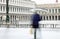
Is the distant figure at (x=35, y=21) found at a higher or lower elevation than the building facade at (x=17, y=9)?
higher

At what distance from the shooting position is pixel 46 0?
93938mm

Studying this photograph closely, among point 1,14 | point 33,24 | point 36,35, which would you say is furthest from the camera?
point 1,14

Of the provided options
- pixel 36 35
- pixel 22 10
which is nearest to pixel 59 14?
pixel 22 10

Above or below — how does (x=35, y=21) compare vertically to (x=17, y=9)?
above

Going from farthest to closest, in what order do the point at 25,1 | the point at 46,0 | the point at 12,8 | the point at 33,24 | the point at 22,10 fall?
the point at 46,0
the point at 25,1
the point at 22,10
the point at 12,8
the point at 33,24

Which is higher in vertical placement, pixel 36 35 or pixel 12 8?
pixel 36 35

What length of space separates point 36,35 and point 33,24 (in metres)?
0.78

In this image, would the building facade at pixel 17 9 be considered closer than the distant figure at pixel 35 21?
No

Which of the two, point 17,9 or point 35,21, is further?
point 17,9

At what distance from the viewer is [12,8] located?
7125 cm

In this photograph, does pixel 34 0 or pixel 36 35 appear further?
pixel 34 0

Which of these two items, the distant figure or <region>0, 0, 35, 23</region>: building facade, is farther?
<region>0, 0, 35, 23</region>: building facade

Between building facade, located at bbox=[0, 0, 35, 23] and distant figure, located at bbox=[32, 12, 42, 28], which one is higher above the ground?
distant figure, located at bbox=[32, 12, 42, 28]

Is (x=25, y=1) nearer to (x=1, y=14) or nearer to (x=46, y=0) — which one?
(x=46, y=0)
